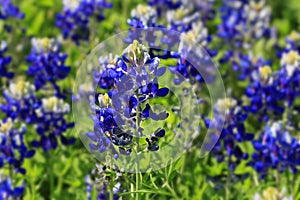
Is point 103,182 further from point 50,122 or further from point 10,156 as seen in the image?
point 50,122

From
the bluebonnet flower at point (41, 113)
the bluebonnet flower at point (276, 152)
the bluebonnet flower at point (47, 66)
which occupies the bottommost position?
the bluebonnet flower at point (276, 152)

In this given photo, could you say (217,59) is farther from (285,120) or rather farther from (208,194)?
(208,194)

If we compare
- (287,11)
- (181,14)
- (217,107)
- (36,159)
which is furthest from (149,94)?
(287,11)

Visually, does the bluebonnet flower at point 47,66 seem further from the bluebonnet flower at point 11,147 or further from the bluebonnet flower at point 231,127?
the bluebonnet flower at point 231,127

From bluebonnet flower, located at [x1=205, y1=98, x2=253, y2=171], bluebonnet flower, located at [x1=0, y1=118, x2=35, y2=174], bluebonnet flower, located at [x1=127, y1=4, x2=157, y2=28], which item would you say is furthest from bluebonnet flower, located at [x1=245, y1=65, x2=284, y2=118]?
bluebonnet flower, located at [x1=0, y1=118, x2=35, y2=174]

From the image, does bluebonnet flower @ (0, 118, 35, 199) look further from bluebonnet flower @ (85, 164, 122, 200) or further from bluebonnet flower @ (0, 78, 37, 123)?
bluebonnet flower @ (85, 164, 122, 200)

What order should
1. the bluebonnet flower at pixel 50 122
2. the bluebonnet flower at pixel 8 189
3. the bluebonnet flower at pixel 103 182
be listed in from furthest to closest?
the bluebonnet flower at pixel 50 122, the bluebonnet flower at pixel 8 189, the bluebonnet flower at pixel 103 182

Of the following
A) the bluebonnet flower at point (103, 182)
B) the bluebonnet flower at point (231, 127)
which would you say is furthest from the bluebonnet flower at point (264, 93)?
the bluebonnet flower at point (103, 182)
